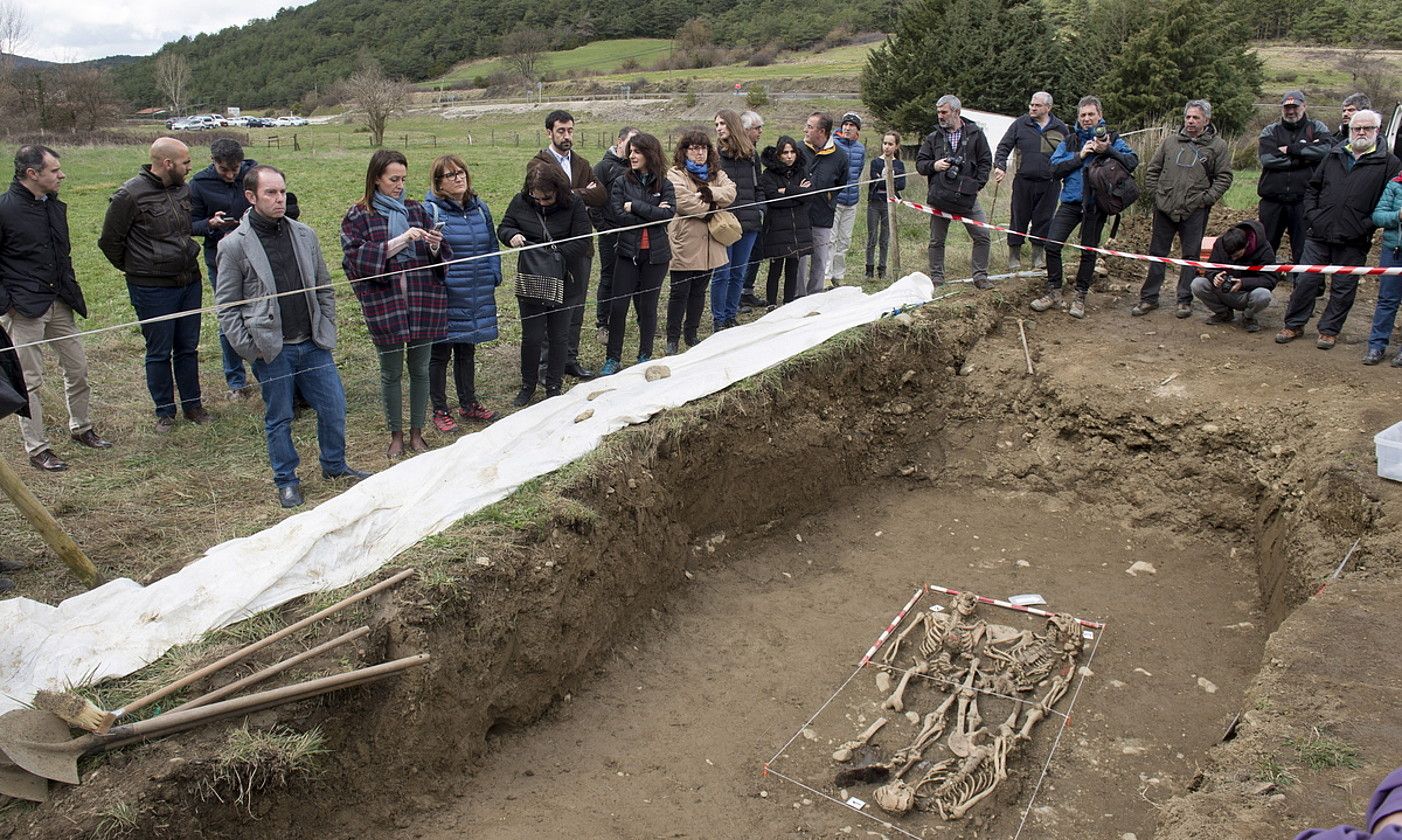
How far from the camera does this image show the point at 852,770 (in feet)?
16.1

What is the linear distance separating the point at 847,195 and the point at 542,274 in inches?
179

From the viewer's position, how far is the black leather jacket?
6.75 m

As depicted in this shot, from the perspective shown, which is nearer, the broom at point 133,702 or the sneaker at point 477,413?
the broom at point 133,702

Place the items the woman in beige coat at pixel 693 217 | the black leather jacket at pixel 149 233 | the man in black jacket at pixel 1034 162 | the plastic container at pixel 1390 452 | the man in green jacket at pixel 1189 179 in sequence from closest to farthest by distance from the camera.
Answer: the plastic container at pixel 1390 452 < the black leather jacket at pixel 149 233 < the woman in beige coat at pixel 693 217 < the man in green jacket at pixel 1189 179 < the man in black jacket at pixel 1034 162

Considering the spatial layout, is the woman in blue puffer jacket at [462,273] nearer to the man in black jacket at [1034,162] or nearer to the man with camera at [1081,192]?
the man in black jacket at [1034,162]

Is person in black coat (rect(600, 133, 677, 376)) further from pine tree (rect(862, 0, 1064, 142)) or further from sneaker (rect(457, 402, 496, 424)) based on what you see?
pine tree (rect(862, 0, 1064, 142))

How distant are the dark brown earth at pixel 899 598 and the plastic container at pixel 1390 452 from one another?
0.30 ft

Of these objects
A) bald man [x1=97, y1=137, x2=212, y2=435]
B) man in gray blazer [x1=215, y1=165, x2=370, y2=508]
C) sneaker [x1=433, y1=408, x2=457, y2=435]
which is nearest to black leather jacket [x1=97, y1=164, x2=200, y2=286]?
bald man [x1=97, y1=137, x2=212, y2=435]

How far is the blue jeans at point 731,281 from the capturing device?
359 inches

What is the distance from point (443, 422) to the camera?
710 cm

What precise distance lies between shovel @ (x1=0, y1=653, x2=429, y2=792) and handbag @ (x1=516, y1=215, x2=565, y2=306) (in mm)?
3679

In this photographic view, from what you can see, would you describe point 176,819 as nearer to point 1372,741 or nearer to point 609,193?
point 1372,741

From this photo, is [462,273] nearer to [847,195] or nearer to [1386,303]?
[847,195]

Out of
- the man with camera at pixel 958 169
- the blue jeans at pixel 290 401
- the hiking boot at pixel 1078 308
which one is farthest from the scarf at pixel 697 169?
the hiking boot at pixel 1078 308
